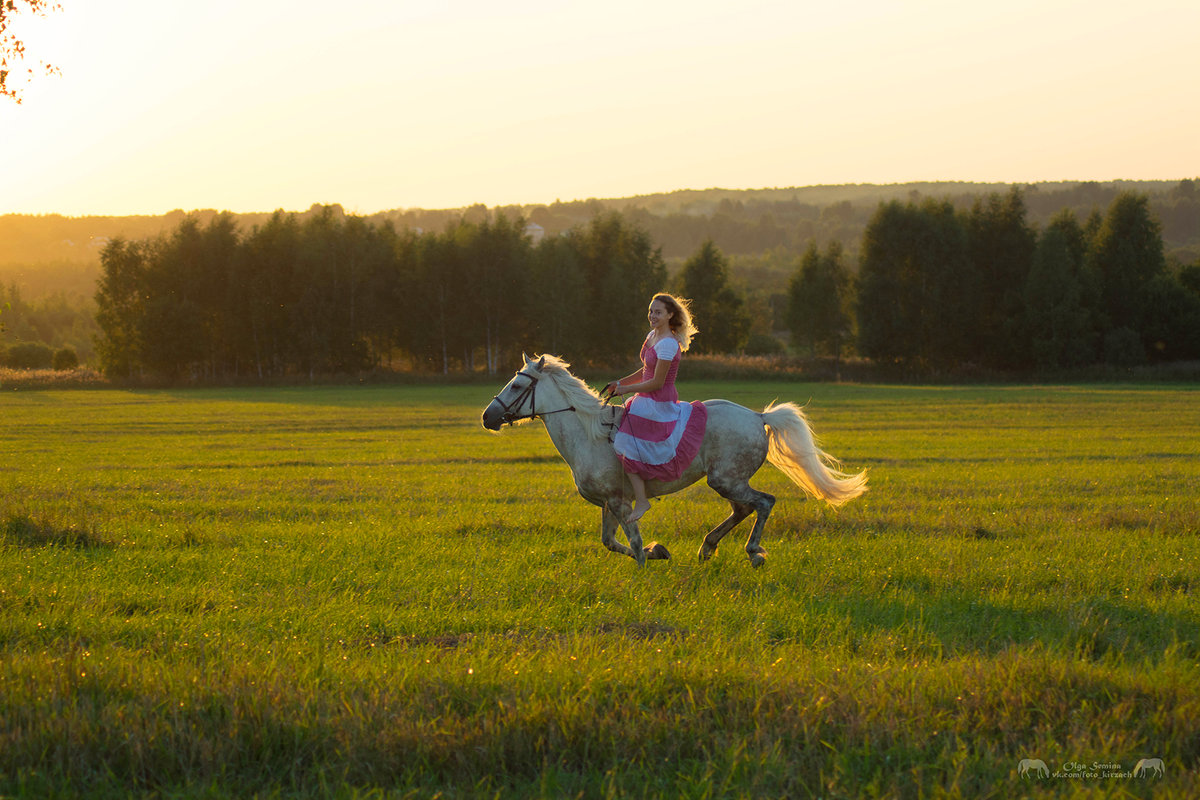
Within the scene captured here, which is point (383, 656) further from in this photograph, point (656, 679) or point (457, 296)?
point (457, 296)

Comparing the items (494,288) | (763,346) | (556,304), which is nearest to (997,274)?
(763,346)

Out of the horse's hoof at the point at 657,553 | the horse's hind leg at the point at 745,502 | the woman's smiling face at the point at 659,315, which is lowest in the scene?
the horse's hoof at the point at 657,553

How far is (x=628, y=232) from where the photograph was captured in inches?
3420

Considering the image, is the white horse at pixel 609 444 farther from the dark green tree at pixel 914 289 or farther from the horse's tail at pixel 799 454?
the dark green tree at pixel 914 289

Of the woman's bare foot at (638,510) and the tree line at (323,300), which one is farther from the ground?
the tree line at (323,300)

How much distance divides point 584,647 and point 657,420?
3552mm

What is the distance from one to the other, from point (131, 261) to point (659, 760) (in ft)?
268

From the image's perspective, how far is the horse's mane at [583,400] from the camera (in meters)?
9.09

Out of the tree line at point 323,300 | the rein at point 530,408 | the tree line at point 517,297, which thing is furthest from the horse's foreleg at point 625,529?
the tree line at point 517,297

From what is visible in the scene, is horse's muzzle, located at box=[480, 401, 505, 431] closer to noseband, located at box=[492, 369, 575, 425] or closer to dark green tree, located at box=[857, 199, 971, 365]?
noseband, located at box=[492, 369, 575, 425]

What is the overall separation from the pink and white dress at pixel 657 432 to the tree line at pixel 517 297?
2578 inches

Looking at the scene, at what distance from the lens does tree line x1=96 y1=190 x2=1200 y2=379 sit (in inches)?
2815

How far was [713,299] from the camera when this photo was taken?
281ft

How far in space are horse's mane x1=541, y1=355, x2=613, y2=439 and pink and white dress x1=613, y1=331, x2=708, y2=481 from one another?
24 centimetres
